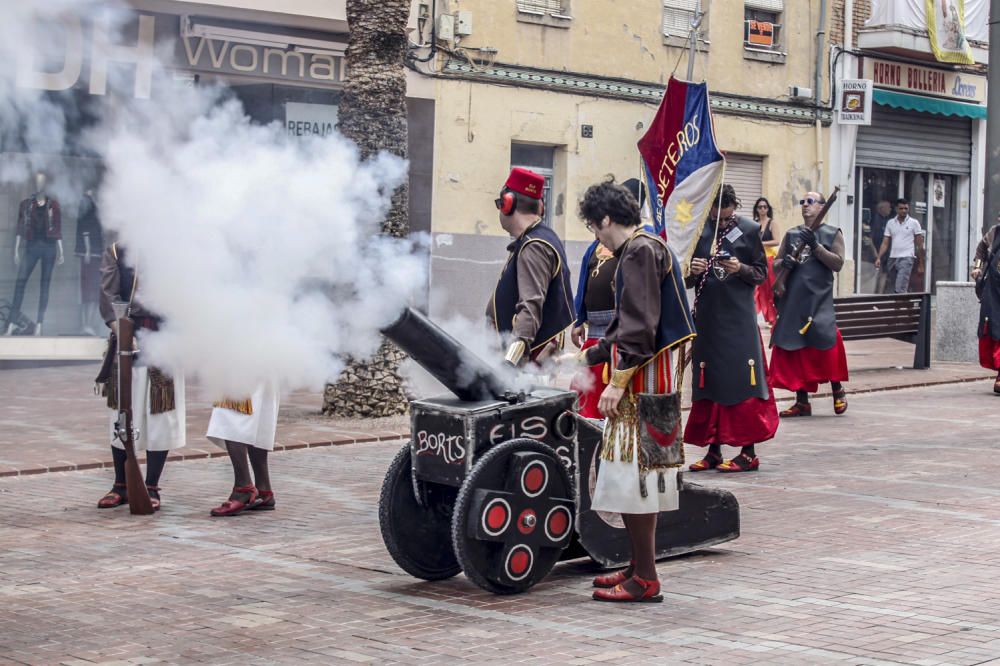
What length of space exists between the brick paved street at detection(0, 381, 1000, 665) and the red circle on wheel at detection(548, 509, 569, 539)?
280 mm

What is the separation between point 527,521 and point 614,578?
0.48 metres

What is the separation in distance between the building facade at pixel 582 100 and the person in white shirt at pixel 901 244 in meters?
1.81

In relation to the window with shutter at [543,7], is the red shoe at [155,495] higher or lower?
lower

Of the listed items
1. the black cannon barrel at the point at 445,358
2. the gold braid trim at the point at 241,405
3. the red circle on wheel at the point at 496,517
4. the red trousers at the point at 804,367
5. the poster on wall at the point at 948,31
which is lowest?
the red circle on wheel at the point at 496,517

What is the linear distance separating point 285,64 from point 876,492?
1108 cm

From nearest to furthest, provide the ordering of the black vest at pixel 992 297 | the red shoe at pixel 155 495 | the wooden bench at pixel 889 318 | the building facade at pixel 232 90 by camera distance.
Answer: the red shoe at pixel 155 495 < the black vest at pixel 992 297 < the building facade at pixel 232 90 < the wooden bench at pixel 889 318

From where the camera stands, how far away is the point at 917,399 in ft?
49.8

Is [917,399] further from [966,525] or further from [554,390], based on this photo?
[554,390]

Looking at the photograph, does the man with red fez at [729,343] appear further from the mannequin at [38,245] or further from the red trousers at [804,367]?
the mannequin at [38,245]

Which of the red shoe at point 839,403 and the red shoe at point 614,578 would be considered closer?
the red shoe at point 614,578


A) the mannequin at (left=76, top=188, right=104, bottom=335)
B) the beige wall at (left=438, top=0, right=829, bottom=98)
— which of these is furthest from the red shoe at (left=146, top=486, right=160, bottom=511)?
the beige wall at (left=438, top=0, right=829, bottom=98)

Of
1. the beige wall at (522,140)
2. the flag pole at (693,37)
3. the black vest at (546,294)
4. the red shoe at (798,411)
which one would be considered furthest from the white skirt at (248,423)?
the flag pole at (693,37)

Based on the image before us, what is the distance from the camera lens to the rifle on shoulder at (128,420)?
8.41 m

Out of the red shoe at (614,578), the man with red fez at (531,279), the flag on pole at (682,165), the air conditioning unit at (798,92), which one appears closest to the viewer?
the red shoe at (614,578)
